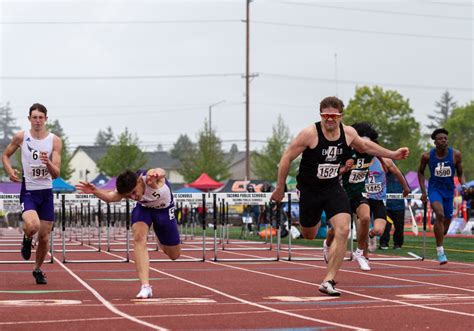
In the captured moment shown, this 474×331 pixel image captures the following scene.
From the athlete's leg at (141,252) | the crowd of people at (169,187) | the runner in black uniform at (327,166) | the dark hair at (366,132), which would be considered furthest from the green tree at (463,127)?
the athlete's leg at (141,252)

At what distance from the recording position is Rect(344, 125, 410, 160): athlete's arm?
10914 mm

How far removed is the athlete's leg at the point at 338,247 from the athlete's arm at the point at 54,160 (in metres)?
3.28

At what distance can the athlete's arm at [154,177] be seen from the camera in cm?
1054

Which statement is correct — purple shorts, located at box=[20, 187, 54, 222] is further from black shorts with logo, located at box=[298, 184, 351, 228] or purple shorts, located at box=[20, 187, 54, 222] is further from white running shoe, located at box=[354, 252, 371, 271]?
white running shoe, located at box=[354, 252, 371, 271]

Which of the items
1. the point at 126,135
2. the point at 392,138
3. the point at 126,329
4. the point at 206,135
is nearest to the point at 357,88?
the point at 392,138

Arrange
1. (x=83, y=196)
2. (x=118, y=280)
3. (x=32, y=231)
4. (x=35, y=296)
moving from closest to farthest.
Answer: (x=35, y=296)
(x=32, y=231)
(x=118, y=280)
(x=83, y=196)

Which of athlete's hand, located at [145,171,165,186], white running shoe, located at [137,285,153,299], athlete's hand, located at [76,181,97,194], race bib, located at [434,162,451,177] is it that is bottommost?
white running shoe, located at [137,285,153,299]

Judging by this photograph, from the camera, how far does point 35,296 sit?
1038cm

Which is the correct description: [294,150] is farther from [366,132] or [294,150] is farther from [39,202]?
[366,132]

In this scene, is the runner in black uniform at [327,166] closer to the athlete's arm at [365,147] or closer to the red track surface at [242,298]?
the athlete's arm at [365,147]

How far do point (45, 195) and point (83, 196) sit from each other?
7075 millimetres

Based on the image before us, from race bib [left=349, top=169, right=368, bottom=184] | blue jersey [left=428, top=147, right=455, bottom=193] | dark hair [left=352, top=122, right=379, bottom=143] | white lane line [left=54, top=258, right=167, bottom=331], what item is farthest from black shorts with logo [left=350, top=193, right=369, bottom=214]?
white lane line [left=54, top=258, right=167, bottom=331]

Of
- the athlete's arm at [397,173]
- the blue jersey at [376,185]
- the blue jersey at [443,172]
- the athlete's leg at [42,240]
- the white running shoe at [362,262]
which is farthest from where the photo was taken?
the blue jersey at [443,172]

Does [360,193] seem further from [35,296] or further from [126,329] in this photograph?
[126,329]
